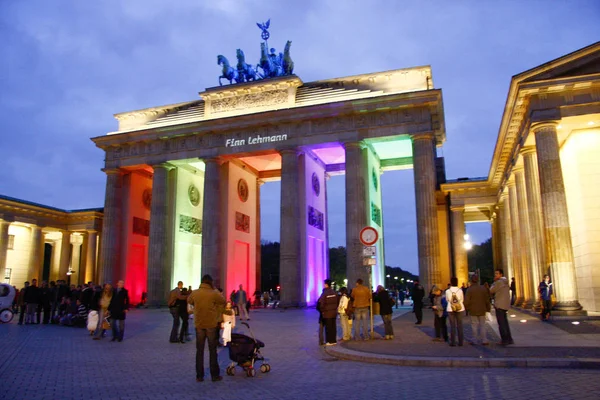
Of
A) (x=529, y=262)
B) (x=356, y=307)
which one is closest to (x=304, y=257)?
(x=529, y=262)

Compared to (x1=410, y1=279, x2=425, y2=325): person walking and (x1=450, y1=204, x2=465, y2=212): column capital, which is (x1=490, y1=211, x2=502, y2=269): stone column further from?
(x1=410, y1=279, x2=425, y2=325): person walking

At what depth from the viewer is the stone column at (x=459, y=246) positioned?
33219 millimetres

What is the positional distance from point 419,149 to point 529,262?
916cm

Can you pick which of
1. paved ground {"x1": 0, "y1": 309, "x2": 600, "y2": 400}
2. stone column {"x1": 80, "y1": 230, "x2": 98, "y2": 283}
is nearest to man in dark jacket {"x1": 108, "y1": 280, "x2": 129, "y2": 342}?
paved ground {"x1": 0, "y1": 309, "x2": 600, "y2": 400}

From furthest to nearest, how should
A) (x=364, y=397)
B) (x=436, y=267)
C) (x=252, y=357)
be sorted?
(x=436, y=267) < (x=252, y=357) < (x=364, y=397)

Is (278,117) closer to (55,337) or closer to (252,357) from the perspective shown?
(55,337)

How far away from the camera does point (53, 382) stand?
25.6 feet

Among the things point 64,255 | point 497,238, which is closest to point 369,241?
point 497,238

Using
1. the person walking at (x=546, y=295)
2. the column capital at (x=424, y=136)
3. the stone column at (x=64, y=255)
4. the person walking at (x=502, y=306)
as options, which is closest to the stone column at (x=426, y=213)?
the column capital at (x=424, y=136)

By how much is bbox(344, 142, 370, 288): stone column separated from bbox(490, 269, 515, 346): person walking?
16.7 metres

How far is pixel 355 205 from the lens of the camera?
3050cm

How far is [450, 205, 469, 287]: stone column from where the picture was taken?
3322 centimetres

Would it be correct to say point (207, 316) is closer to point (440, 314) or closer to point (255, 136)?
point (440, 314)

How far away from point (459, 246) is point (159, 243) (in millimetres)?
20960
